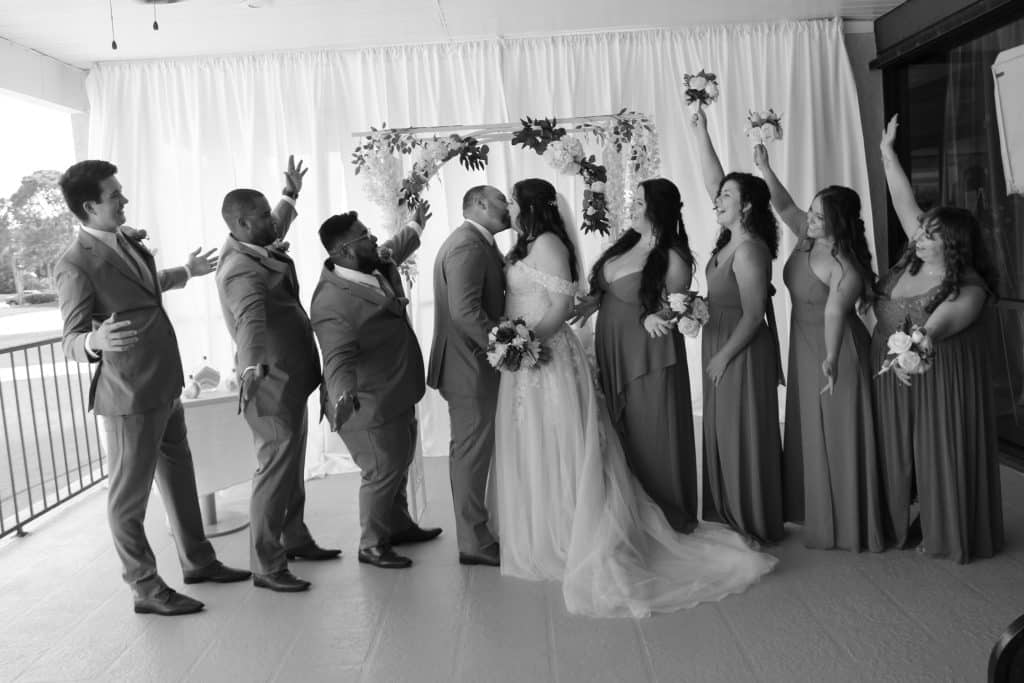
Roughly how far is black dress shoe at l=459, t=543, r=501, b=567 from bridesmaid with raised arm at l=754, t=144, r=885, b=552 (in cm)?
144

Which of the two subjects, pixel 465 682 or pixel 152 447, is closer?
pixel 465 682

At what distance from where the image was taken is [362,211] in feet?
22.0

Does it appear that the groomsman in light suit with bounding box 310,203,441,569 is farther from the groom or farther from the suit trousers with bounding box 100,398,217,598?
the suit trousers with bounding box 100,398,217,598

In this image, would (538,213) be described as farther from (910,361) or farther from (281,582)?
(281,582)

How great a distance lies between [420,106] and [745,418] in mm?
3759

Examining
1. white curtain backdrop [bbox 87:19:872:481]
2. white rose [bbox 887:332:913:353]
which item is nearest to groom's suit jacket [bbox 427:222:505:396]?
white rose [bbox 887:332:913:353]

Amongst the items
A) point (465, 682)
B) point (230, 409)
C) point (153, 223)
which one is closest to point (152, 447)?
point (230, 409)

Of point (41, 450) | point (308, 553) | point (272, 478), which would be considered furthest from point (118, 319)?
point (41, 450)

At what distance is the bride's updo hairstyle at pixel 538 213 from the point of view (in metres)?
4.04

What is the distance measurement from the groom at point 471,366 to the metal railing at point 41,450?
1.75 m

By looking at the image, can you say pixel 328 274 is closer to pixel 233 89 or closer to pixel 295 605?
pixel 295 605

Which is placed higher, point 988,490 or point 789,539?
point 988,490

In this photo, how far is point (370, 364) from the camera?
4.07 metres

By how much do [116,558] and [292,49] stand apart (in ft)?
12.6
